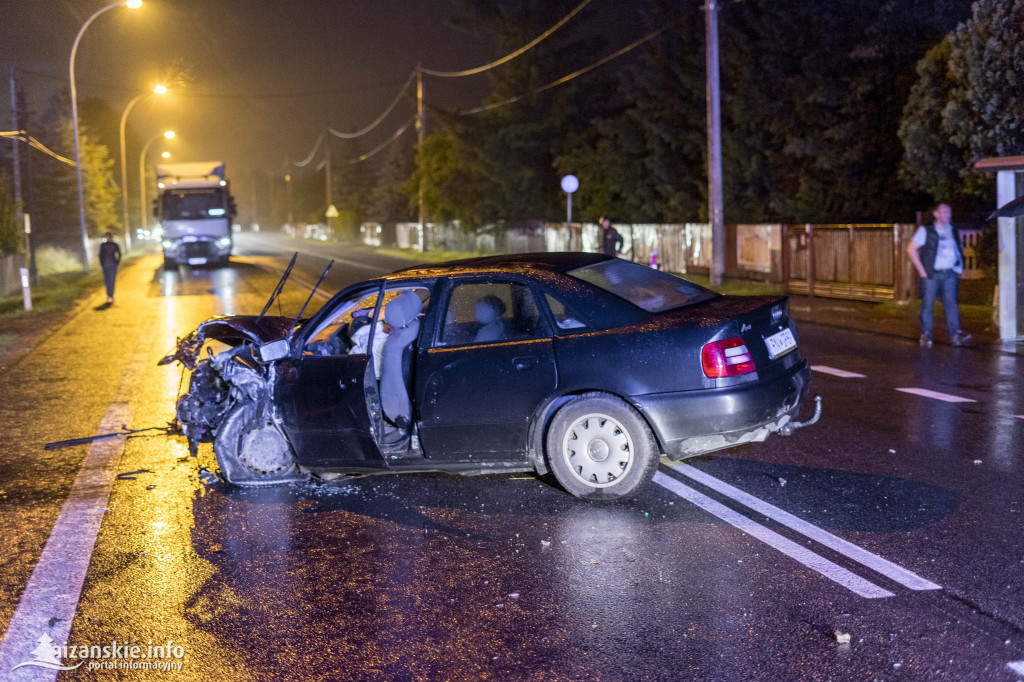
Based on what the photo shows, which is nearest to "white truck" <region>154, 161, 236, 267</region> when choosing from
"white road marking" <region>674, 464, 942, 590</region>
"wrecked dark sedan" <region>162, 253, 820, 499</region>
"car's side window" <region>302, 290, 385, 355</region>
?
"car's side window" <region>302, 290, 385, 355</region>

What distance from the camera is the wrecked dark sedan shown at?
6.13 meters

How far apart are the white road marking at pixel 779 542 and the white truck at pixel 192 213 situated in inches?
1359

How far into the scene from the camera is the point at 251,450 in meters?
7.07

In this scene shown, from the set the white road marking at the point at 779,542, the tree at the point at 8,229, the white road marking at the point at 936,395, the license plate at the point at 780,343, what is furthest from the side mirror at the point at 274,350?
the tree at the point at 8,229

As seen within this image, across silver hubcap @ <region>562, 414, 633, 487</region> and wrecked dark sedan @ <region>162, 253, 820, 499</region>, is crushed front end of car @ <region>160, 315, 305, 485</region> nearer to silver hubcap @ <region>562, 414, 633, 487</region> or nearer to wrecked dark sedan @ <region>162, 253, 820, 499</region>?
wrecked dark sedan @ <region>162, 253, 820, 499</region>

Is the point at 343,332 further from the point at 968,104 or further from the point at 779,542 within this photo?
the point at 968,104

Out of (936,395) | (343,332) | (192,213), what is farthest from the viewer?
(192,213)

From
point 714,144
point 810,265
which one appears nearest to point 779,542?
point 810,265

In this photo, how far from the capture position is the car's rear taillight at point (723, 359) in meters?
6.07

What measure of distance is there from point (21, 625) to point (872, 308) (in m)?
17.0

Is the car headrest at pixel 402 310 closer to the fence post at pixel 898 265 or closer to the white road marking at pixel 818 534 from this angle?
the white road marking at pixel 818 534

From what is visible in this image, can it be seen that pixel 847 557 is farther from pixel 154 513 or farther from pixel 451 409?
pixel 154 513

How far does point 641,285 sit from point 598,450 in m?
1.28

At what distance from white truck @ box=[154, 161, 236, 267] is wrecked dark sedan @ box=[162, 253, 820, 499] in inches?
1309
